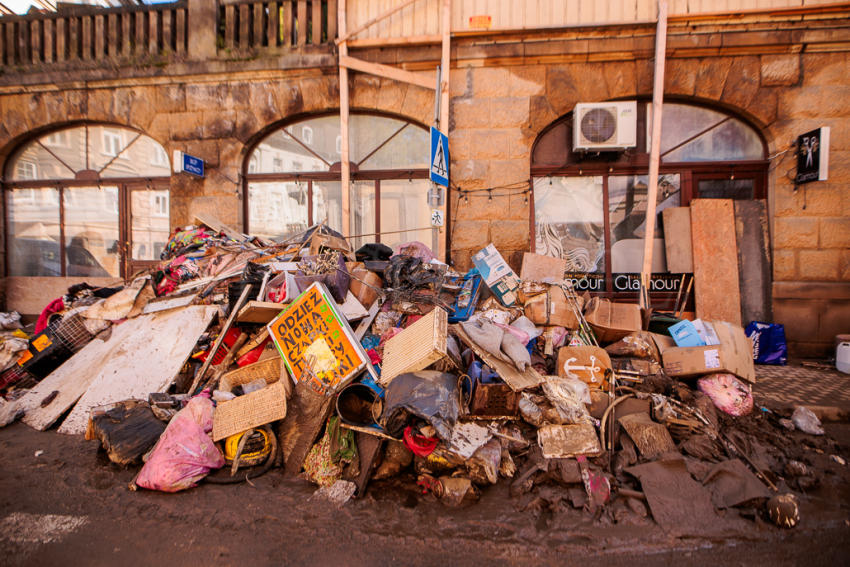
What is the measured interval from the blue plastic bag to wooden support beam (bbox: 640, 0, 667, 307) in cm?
157

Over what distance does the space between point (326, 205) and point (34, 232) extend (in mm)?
6091

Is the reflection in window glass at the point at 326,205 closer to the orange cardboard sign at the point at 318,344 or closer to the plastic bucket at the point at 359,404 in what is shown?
the orange cardboard sign at the point at 318,344

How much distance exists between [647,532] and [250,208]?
24.1 feet

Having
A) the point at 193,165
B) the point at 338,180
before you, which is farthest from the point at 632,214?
the point at 193,165

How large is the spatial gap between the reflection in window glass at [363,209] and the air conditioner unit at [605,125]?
11.7 ft

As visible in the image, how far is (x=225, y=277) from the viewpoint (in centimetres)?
500

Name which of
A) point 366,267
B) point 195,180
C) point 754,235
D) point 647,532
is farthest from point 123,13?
point 754,235

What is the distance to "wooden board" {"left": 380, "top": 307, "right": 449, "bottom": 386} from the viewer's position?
3.03 metres

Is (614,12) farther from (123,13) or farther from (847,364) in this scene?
(123,13)

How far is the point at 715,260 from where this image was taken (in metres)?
5.86

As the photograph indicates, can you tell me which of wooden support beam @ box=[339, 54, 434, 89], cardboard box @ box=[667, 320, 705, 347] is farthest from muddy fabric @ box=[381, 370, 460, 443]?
wooden support beam @ box=[339, 54, 434, 89]

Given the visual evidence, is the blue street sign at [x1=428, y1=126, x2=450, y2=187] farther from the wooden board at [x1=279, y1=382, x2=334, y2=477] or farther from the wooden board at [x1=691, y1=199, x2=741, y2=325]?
the wooden board at [x1=691, y1=199, x2=741, y2=325]

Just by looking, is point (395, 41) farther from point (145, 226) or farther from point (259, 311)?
point (145, 226)

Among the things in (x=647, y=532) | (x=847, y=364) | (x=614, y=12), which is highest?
(x=614, y=12)
